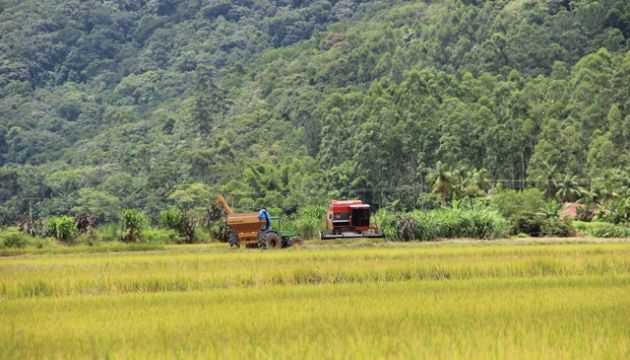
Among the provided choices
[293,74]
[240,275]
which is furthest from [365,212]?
[293,74]

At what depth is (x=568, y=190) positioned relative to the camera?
90.7 m

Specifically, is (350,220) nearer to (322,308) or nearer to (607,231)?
(607,231)

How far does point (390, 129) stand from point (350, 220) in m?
72.9

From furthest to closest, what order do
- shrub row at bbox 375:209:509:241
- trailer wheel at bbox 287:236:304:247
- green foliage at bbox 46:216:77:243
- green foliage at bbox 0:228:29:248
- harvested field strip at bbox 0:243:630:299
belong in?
shrub row at bbox 375:209:509:241
green foliage at bbox 46:216:77:243
green foliage at bbox 0:228:29:248
trailer wheel at bbox 287:236:304:247
harvested field strip at bbox 0:243:630:299

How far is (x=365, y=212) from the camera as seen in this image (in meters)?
44.4

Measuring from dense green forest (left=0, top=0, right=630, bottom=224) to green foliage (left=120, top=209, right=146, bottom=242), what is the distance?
1626 inches

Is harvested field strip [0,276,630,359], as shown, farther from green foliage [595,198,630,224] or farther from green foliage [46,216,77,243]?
green foliage [595,198,630,224]

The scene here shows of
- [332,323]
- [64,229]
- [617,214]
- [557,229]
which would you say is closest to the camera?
[332,323]

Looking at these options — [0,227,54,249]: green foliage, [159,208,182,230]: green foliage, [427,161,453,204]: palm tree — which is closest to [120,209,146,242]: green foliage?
[159,208,182,230]: green foliage

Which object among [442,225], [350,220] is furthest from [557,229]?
[350,220]

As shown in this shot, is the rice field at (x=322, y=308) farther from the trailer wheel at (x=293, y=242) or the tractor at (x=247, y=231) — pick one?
the tractor at (x=247, y=231)

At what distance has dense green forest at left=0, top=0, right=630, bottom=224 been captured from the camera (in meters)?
107

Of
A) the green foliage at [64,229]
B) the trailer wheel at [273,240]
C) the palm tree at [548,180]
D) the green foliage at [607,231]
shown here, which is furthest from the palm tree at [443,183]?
the trailer wheel at [273,240]

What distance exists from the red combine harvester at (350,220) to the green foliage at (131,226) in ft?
27.5
